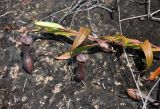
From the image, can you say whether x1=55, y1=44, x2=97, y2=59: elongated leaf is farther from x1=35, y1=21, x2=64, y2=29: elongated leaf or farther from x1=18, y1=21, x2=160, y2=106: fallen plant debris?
x1=35, y1=21, x2=64, y2=29: elongated leaf

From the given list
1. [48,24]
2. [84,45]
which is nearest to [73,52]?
[84,45]

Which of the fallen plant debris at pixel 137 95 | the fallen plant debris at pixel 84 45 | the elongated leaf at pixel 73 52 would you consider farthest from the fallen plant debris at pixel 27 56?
the fallen plant debris at pixel 137 95

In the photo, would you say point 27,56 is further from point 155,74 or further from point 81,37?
point 155,74

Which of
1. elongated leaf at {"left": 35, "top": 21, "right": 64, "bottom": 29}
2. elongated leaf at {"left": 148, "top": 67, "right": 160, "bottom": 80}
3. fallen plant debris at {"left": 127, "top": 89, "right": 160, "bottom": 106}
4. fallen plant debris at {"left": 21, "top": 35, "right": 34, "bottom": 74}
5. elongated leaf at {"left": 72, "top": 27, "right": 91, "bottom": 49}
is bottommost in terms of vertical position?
fallen plant debris at {"left": 127, "top": 89, "right": 160, "bottom": 106}

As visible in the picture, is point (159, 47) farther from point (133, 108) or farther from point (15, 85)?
point (15, 85)

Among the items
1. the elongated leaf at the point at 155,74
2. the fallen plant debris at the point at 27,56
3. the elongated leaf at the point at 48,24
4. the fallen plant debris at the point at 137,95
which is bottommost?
the fallen plant debris at the point at 137,95

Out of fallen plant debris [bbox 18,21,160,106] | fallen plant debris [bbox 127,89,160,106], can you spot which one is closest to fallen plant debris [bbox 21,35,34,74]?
fallen plant debris [bbox 18,21,160,106]

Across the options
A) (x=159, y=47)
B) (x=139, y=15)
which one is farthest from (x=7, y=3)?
(x=159, y=47)

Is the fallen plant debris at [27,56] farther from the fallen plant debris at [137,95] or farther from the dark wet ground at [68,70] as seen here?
the fallen plant debris at [137,95]
